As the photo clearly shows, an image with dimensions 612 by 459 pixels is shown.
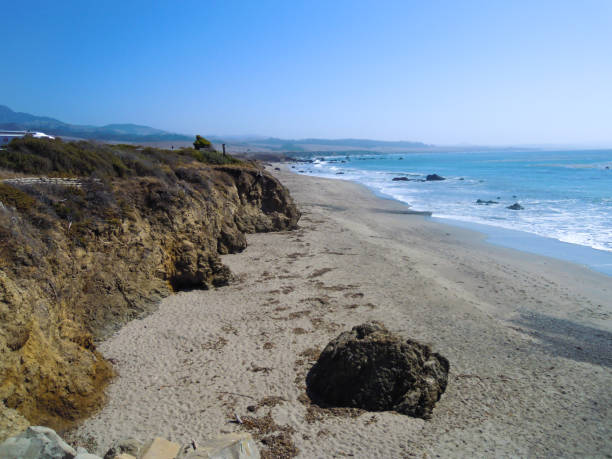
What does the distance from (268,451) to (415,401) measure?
2642mm

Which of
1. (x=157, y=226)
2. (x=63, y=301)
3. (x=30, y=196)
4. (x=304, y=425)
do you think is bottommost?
(x=304, y=425)

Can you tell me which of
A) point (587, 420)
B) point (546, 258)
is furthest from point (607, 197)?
point (587, 420)

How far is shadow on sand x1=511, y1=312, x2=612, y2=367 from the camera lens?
892 cm

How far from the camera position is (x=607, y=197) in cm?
3538

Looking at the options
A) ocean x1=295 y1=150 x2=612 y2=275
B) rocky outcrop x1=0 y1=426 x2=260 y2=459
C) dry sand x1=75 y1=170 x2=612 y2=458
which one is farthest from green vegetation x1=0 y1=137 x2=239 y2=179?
ocean x1=295 y1=150 x2=612 y2=275

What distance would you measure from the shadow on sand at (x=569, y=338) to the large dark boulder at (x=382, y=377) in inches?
147

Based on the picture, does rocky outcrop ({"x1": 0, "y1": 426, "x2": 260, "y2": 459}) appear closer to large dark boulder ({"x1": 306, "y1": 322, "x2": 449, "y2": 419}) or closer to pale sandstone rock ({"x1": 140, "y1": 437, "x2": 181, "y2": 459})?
pale sandstone rock ({"x1": 140, "y1": 437, "x2": 181, "y2": 459})

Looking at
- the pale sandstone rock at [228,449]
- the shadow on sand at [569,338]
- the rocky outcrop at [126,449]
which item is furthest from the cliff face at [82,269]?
the shadow on sand at [569,338]

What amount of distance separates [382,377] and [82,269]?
7.08m

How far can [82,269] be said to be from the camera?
9.07 metres

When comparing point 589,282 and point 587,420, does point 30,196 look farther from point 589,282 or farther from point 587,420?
point 589,282

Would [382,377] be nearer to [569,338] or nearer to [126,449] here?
[126,449]

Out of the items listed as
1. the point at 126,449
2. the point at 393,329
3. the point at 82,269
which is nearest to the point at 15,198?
the point at 82,269

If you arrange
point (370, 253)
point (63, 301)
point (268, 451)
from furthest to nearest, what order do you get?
1. point (370, 253)
2. point (63, 301)
3. point (268, 451)
